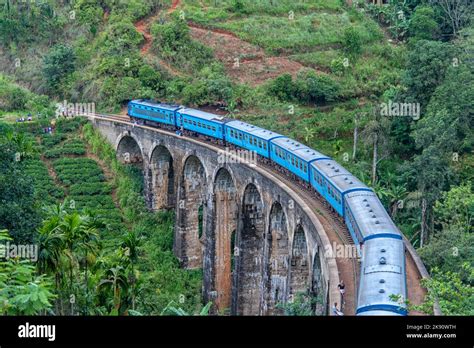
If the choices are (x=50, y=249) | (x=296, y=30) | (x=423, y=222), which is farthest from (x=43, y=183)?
(x=296, y=30)

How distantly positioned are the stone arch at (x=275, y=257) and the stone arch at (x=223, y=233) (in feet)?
24.3

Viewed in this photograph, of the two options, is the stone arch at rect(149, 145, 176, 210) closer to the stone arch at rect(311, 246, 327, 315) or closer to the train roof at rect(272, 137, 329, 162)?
the train roof at rect(272, 137, 329, 162)

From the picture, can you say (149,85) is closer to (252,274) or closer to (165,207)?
(165,207)

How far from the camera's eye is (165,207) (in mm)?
51812

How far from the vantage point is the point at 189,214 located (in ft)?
157

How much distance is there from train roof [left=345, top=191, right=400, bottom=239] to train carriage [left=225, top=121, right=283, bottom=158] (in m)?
11.1

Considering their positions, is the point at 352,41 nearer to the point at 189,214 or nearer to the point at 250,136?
the point at 189,214

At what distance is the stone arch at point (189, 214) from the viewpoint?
156ft

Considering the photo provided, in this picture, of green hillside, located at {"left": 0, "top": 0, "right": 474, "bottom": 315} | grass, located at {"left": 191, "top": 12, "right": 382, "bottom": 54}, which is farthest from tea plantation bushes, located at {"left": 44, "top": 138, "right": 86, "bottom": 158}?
grass, located at {"left": 191, "top": 12, "right": 382, "bottom": 54}

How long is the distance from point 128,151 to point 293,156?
70.0 ft

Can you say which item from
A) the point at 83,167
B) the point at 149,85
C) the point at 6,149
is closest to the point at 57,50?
the point at 149,85

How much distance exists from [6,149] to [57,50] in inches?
1332

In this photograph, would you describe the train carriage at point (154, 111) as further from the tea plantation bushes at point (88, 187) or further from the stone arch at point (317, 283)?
the stone arch at point (317, 283)

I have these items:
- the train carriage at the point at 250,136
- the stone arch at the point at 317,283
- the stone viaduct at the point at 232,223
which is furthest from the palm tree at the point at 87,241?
the train carriage at the point at 250,136
